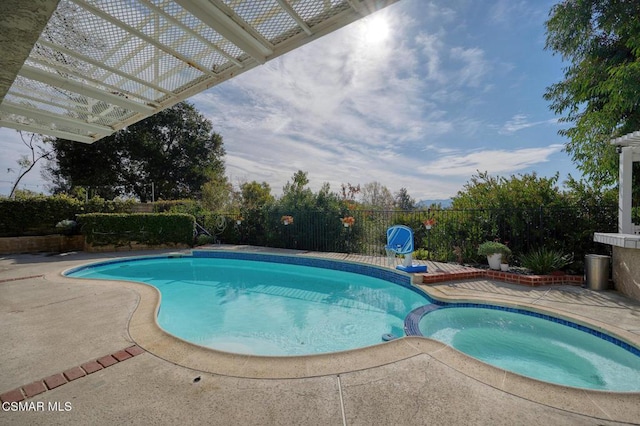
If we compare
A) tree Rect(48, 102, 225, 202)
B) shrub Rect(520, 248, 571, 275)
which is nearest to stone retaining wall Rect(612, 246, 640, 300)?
shrub Rect(520, 248, 571, 275)

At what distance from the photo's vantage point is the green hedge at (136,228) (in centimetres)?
1058

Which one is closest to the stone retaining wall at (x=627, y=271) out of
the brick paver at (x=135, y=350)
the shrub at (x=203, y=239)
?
the brick paver at (x=135, y=350)

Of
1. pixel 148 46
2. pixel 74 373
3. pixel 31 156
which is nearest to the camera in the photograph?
pixel 74 373

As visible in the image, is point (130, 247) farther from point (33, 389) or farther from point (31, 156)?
point (31, 156)

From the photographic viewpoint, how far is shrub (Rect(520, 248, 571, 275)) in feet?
19.1

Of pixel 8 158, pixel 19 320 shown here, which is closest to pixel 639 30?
pixel 19 320

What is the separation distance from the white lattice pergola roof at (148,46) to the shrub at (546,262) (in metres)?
6.19

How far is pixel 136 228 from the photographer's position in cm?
1100

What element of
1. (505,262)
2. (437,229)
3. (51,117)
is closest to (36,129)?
(51,117)

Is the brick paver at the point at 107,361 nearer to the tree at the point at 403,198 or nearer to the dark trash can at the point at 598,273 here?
the dark trash can at the point at 598,273

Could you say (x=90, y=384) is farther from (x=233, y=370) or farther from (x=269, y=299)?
(x=269, y=299)

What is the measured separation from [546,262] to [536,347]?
3064 mm

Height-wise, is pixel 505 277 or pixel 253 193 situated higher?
pixel 253 193

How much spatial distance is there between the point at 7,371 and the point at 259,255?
23.1 feet
